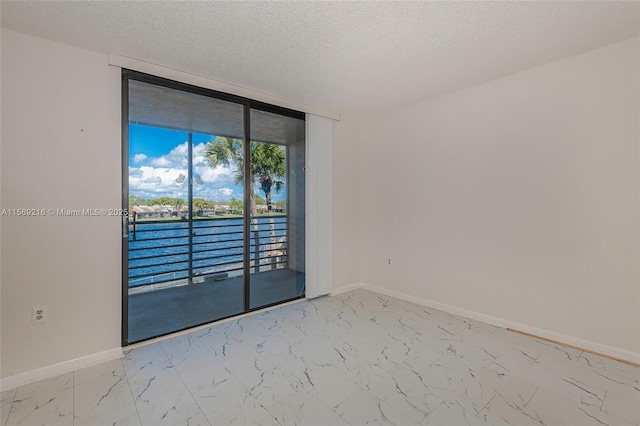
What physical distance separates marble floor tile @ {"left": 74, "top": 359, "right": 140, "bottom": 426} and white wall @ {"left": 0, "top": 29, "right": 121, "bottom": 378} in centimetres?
23

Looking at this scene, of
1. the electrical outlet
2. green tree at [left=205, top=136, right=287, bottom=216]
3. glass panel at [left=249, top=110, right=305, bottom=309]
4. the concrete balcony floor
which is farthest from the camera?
glass panel at [left=249, top=110, right=305, bottom=309]

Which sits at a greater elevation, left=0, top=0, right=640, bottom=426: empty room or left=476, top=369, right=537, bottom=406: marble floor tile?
left=0, top=0, right=640, bottom=426: empty room

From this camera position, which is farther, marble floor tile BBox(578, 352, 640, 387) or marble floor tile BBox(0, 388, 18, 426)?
marble floor tile BBox(578, 352, 640, 387)

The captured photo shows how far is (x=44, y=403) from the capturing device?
186 centimetres

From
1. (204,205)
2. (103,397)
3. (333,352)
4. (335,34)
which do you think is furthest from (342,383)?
(335,34)

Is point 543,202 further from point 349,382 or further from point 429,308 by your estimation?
point 349,382

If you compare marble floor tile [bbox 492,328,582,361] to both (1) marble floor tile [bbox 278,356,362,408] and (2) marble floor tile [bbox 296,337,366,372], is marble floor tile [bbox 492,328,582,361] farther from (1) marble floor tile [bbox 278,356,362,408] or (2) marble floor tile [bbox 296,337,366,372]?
(1) marble floor tile [bbox 278,356,362,408]

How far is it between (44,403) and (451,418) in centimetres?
248

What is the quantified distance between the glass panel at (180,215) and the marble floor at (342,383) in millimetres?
646

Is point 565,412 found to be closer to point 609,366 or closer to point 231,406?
point 609,366

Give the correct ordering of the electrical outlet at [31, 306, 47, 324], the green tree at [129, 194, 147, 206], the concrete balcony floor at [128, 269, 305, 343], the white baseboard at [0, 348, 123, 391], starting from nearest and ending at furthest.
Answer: the white baseboard at [0, 348, 123, 391]
the electrical outlet at [31, 306, 47, 324]
the green tree at [129, 194, 147, 206]
the concrete balcony floor at [128, 269, 305, 343]

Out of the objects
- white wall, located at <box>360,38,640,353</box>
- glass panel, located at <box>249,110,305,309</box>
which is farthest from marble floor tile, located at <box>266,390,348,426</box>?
white wall, located at <box>360,38,640,353</box>

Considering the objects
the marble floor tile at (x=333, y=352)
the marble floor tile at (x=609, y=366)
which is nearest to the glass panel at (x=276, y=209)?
the marble floor tile at (x=333, y=352)

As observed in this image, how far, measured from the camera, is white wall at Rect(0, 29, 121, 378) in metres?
2.09
